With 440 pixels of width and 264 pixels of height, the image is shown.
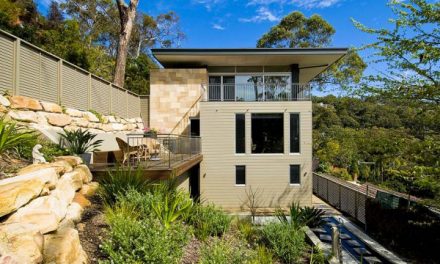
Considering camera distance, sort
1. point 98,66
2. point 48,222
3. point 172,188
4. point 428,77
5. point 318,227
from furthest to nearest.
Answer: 1. point 98,66
2. point 318,227
3. point 172,188
4. point 428,77
5. point 48,222

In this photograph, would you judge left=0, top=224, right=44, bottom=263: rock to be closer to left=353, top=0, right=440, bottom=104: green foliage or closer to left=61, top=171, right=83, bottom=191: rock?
left=61, top=171, right=83, bottom=191: rock

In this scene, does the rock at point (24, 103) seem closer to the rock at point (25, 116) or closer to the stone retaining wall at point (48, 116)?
the stone retaining wall at point (48, 116)

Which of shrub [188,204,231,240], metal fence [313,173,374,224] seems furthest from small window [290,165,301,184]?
shrub [188,204,231,240]

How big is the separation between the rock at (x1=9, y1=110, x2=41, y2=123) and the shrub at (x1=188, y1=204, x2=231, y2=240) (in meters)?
4.40

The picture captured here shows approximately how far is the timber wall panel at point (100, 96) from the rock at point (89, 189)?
4881 millimetres

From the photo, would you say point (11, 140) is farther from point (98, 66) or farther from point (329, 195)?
point (98, 66)

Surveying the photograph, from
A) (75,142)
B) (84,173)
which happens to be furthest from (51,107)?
(84,173)

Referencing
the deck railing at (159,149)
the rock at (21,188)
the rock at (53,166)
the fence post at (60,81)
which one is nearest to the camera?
the rock at (21,188)

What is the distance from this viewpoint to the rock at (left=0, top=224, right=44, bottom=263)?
2549 mm

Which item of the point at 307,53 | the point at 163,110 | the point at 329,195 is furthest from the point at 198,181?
the point at 307,53

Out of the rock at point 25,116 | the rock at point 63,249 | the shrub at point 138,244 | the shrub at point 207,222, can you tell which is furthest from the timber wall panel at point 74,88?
the rock at point 63,249

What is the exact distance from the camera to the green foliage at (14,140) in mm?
4184

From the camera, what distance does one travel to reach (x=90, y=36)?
86.1ft

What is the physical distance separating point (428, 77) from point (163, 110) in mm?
12709
